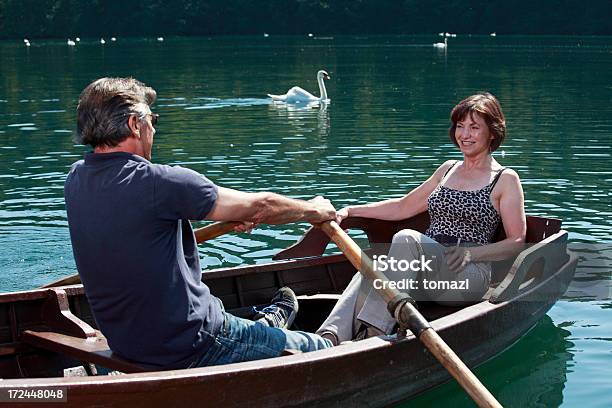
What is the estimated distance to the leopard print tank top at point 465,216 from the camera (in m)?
6.25

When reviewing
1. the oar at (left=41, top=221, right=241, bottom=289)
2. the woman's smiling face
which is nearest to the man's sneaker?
the oar at (left=41, top=221, right=241, bottom=289)

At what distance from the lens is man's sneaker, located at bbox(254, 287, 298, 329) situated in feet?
19.5

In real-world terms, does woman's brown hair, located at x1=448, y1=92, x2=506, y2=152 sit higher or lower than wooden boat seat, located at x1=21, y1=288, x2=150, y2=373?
higher

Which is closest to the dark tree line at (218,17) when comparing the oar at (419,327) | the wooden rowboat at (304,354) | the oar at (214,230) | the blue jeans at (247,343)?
the wooden rowboat at (304,354)

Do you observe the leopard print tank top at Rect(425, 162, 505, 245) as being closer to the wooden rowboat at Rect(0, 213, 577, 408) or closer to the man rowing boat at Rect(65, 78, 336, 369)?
the wooden rowboat at Rect(0, 213, 577, 408)

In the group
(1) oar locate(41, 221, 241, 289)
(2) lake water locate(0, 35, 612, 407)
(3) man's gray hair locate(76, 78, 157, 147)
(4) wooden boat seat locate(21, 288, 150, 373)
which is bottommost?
(2) lake water locate(0, 35, 612, 407)

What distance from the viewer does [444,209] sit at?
638 centimetres

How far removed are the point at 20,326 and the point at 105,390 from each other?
5.24 feet

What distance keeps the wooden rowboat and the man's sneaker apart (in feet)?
1.03

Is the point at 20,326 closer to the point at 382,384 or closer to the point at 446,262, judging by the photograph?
the point at 382,384

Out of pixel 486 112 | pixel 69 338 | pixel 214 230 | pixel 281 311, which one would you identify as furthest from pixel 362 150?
pixel 69 338

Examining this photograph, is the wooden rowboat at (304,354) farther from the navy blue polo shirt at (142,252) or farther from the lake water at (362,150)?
the lake water at (362,150)

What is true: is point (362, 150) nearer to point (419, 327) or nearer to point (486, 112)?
point (486, 112)

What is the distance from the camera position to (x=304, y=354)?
488 cm
